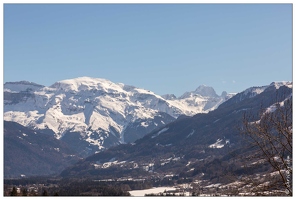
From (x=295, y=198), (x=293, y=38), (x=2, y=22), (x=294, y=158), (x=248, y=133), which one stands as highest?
(x=2, y=22)

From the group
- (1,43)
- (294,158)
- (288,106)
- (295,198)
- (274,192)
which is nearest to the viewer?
(295,198)

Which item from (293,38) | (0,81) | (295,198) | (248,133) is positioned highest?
(293,38)

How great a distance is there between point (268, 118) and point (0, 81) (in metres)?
8.60

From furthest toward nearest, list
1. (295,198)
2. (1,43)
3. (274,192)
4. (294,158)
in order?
(274,192)
(1,43)
(294,158)
(295,198)

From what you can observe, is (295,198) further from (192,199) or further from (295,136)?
(192,199)

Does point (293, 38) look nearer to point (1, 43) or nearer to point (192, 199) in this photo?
point (192, 199)

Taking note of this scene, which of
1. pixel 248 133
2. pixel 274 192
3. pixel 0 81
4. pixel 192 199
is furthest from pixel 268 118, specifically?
pixel 0 81

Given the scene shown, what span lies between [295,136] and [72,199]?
6033 millimetres

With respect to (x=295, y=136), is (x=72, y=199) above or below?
below

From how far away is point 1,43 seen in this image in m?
12.6

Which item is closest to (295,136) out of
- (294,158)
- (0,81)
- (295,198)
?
(294,158)

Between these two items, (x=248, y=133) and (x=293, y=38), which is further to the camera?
(x=248, y=133)

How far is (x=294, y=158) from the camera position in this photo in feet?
38.6

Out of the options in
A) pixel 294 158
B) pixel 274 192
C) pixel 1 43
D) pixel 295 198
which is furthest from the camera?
pixel 274 192
